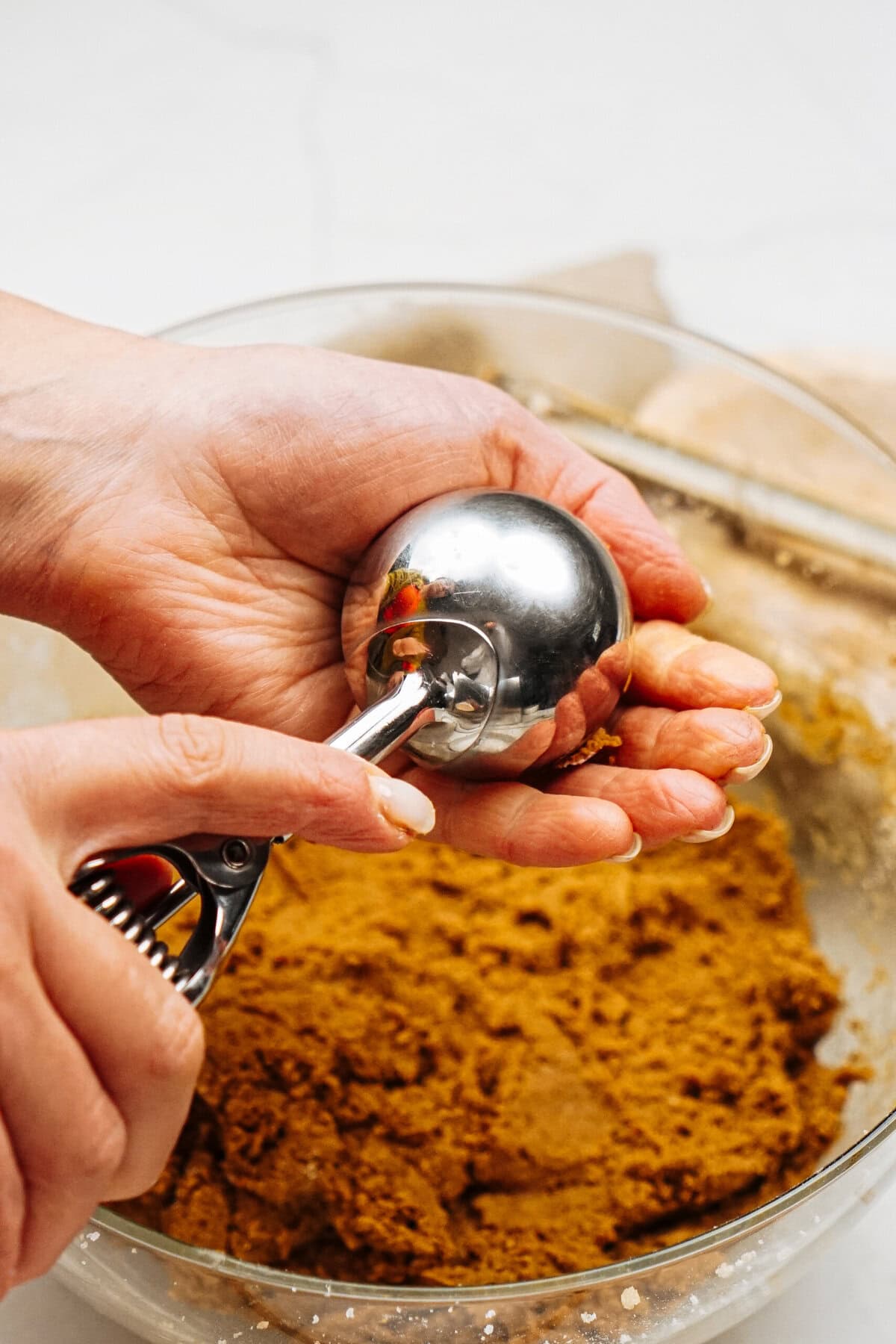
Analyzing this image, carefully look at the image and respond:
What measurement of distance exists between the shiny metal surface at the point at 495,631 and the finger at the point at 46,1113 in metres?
0.27

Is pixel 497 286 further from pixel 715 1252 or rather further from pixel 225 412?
pixel 715 1252

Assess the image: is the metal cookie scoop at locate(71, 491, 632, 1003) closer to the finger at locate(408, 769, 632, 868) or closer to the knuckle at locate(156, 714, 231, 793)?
the finger at locate(408, 769, 632, 868)

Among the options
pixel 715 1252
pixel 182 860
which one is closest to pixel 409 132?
pixel 182 860

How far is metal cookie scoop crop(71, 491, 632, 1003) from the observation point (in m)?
0.77

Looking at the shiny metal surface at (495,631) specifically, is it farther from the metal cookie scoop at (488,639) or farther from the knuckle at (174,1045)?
the knuckle at (174,1045)

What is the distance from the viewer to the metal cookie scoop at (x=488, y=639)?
772 mm

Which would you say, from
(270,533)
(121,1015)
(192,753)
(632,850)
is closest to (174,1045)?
(121,1015)

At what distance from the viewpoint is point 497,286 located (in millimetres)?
1114

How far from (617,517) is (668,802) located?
0.83ft

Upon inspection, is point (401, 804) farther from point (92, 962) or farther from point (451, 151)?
point (451, 151)

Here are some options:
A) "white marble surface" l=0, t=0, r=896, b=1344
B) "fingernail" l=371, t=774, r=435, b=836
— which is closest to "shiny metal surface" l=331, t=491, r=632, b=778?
"fingernail" l=371, t=774, r=435, b=836

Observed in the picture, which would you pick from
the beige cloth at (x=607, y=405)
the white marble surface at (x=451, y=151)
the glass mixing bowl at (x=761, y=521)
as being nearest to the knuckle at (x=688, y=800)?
the glass mixing bowl at (x=761, y=521)

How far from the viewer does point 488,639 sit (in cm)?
77

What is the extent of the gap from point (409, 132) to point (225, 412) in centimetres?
84
